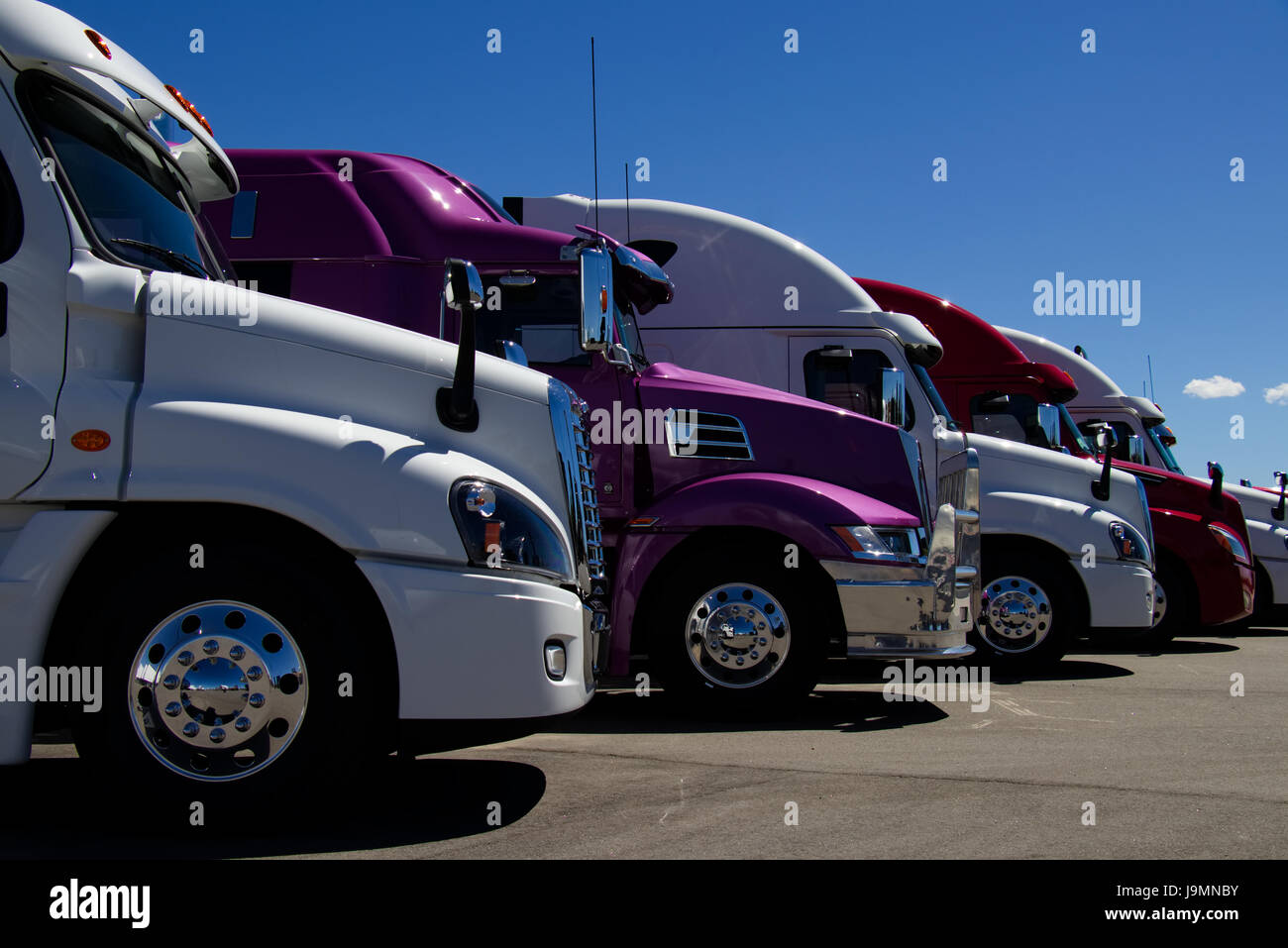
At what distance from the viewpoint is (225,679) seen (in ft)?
12.0

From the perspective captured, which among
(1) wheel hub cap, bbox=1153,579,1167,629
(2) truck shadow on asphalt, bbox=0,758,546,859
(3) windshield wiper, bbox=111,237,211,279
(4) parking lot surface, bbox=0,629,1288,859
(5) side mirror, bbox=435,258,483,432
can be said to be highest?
(3) windshield wiper, bbox=111,237,211,279

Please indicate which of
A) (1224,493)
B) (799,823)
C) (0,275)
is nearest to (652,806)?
(799,823)

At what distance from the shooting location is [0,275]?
3814mm

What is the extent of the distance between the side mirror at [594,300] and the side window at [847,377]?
3.54 meters

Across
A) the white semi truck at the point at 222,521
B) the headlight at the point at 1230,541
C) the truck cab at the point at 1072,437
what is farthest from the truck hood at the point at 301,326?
the headlight at the point at 1230,541

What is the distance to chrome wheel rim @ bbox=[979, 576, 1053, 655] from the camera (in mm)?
9328

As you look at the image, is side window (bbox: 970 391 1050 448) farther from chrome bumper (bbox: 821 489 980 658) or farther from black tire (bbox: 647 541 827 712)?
black tire (bbox: 647 541 827 712)

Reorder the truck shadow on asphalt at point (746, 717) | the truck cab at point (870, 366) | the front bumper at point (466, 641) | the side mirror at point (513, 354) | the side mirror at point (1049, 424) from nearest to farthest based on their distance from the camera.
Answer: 1. the front bumper at point (466, 641)
2. the side mirror at point (513, 354)
3. the truck shadow on asphalt at point (746, 717)
4. the truck cab at point (870, 366)
5. the side mirror at point (1049, 424)

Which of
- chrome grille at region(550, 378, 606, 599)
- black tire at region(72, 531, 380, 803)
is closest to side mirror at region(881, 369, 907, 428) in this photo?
chrome grille at region(550, 378, 606, 599)

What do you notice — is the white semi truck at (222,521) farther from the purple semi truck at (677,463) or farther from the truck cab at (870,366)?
the truck cab at (870,366)

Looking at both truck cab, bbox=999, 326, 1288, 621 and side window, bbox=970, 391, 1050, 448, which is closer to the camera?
side window, bbox=970, 391, 1050, 448

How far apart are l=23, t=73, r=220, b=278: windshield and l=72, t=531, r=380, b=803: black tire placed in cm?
116

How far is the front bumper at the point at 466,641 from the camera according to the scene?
3.78m
